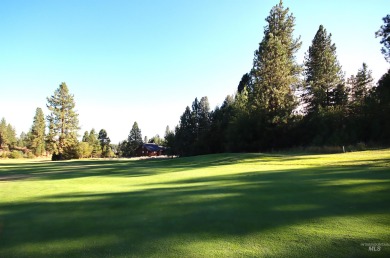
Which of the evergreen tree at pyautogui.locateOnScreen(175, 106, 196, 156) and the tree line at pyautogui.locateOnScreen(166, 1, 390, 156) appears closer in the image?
the tree line at pyautogui.locateOnScreen(166, 1, 390, 156)

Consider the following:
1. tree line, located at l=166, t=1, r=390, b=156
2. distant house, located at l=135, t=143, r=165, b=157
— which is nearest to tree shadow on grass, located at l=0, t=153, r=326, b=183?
tree line, located at l=166, t=1, r=390, b=156

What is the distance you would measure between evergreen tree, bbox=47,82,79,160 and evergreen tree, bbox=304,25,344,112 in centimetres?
5377

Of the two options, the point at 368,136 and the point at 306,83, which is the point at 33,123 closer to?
the point at 306,83

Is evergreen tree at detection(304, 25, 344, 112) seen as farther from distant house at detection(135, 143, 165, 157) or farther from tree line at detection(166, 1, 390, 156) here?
distant house at detection(135, 143, 165, 157)

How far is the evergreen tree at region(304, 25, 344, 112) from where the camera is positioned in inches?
2014

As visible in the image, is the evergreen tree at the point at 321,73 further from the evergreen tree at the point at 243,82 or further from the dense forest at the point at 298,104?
the evergreen tree at the point at 243,82

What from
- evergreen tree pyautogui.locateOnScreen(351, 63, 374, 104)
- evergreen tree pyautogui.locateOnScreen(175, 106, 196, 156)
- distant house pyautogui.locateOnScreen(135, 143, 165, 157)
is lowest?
distant house pyautogui.locateOnScreen(135, 143, 165, 157)

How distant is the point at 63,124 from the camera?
73.6m

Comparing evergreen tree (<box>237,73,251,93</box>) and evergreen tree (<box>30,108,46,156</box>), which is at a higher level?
evergreen tree (<box>237,73,251,93</box>)

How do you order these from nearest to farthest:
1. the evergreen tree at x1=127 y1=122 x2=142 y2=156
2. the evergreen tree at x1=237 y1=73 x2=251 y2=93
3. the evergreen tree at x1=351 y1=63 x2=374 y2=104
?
the evergreen tree at x1=351 y1=63 x2=374 y2=104 → the evergreen tree at x1=237 y1=73 x2=251 y2=93 → the evergreen tree at x1=127 y1=122 x2=142 y2=156

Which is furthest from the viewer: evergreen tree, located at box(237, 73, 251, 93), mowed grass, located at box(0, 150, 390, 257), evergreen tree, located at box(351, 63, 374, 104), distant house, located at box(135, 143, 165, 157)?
distant house, located at box(135, 143, 165, 157)

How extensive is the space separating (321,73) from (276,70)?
31.0ft

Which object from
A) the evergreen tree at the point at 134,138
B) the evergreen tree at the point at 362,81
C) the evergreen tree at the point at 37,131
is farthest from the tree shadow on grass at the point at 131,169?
the evergreen tree at the point at 134,138

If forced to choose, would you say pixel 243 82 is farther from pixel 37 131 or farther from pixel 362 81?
pixel 37 131
